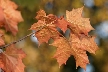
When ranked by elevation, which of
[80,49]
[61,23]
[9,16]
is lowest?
[80,49]

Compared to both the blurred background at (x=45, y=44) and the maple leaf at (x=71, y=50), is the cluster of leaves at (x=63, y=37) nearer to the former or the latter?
the maple leaf at (x=71, y=50)

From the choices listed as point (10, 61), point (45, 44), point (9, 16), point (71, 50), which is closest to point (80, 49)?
point (71, 50)

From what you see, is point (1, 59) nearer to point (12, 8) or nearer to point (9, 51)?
point (9, 51)

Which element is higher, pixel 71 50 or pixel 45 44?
pixel 45 44

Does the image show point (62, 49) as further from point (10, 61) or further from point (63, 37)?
point (10, 61)

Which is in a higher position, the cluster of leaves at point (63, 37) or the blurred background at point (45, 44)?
the blurred background at point (45, 44)

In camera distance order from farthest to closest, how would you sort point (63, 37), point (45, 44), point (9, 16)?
1. point (45, 44)
2. point (9, 16)
3. point (63, 37)

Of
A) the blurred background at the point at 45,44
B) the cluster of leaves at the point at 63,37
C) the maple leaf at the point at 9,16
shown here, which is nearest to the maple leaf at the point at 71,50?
the cluster of leaves at the point at 63,37

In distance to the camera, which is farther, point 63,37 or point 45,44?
point 45,44
